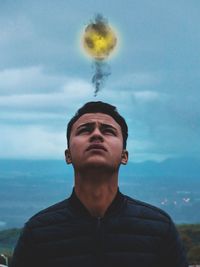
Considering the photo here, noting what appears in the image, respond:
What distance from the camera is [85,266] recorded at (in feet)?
18.1

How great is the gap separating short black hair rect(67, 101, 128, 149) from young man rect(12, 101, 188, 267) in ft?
0.49

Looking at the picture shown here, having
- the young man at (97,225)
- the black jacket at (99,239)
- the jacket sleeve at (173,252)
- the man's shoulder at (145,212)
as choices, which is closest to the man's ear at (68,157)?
the young man at (97,225)

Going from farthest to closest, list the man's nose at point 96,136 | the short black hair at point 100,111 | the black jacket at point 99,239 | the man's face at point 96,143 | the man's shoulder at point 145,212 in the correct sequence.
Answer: the short black hair at point 100,111 < the man's shoulder at point 145,212 < the man's nose at point 96,136 < the man's face at point 96,143 < the black jacket at point 99,239

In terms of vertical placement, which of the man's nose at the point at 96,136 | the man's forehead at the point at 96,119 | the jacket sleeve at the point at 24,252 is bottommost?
the jacket sleeve at the point at 24,252

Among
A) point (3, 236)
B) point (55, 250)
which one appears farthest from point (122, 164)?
point (3, 236)

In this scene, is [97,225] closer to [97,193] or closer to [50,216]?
[97,193]

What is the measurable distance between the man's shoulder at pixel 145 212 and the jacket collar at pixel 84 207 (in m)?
0.13

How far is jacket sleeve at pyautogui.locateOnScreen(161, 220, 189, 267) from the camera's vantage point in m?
5.75

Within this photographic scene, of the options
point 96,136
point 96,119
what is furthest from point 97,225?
point 96,119

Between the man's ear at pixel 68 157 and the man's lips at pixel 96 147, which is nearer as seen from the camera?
the man's lips at pixel 96 147

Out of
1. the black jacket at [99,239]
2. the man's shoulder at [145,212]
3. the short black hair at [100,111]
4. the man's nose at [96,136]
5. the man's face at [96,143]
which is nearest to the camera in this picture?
the black jacket at [99,239]

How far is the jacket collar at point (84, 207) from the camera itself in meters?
5.80

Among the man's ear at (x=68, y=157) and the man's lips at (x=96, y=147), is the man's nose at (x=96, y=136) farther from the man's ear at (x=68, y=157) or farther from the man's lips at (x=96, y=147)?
the man's ear at (x=68, y=157)

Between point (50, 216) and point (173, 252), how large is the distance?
1.30 metres
